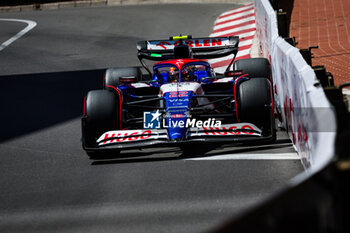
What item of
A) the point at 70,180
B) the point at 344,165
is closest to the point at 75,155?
the point at 70,180

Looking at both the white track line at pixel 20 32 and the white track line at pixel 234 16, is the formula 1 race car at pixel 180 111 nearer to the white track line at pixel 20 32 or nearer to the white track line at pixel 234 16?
the white track line at pixel 20 32

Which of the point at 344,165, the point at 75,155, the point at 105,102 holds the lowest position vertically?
the point at 75,155

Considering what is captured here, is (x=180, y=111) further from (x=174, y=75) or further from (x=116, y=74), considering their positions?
(x=116, y=74)

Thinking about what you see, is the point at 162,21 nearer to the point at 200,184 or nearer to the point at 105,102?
the point at 105,102

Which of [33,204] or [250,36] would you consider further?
[250,36]

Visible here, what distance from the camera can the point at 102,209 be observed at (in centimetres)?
627

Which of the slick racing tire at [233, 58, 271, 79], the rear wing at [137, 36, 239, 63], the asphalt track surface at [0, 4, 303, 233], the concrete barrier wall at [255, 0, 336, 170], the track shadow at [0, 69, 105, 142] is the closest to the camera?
the concrete barrier wall at [255, 0, 336, 170]

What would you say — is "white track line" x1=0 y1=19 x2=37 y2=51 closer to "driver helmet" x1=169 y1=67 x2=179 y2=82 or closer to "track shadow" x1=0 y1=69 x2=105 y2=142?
"track shadow" x1=0 y1=69 x2=105 y2=142

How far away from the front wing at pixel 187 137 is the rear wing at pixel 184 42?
8.87ft

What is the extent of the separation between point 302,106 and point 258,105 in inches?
60.6

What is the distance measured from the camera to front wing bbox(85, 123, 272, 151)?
25.6ft

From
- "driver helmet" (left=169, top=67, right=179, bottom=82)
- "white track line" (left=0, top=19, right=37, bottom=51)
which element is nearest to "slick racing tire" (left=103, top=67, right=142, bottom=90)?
"driver helmet" (left=169, top=67, right=179, bottom=82)

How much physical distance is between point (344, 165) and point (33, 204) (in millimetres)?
4284

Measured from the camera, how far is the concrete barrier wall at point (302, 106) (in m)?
4.92
